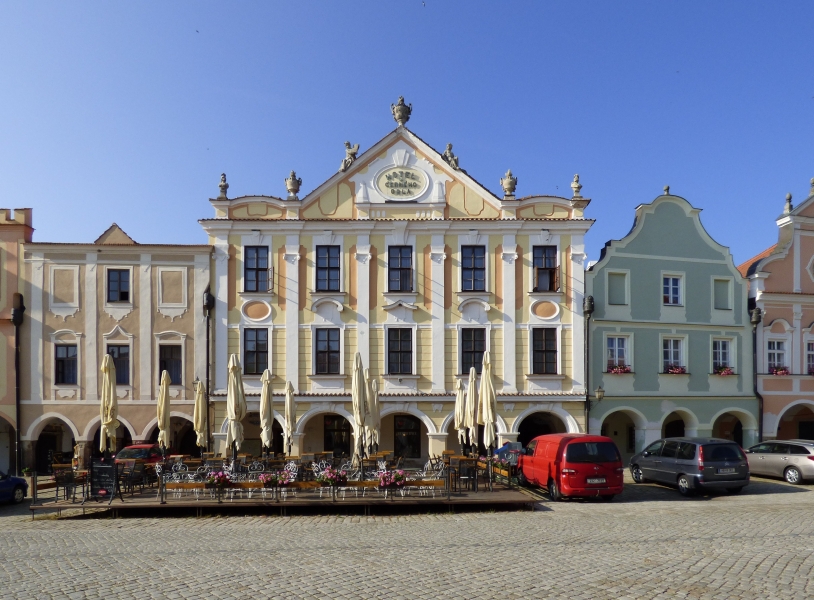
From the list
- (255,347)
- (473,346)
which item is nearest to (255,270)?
(255,347)

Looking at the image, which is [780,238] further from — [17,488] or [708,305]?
[17,488]

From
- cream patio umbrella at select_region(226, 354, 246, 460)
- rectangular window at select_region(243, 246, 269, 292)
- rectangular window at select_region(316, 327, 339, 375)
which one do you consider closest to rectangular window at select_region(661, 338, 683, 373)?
rectangular window at select_region(316, 327, 339, 375)

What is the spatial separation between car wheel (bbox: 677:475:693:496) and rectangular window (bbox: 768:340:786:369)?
1143 cm

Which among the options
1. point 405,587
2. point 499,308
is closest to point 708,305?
point 499,308

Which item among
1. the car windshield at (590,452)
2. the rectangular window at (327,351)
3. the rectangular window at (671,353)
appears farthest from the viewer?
the rectangular window at (671,353)

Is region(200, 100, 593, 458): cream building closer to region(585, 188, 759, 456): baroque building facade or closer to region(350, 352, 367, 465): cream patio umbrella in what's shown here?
region(585, 188, 759, 456): baroque building facade

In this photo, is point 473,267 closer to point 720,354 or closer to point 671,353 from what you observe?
point 671,353

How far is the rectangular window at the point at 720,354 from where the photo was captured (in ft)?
89.5

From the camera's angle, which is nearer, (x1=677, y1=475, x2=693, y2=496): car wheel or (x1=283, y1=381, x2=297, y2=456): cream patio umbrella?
(x1=677, y1=475, x2=693, y2=496): car wheel

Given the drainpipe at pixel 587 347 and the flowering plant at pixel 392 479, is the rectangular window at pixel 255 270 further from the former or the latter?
the drainpipe at pixel 587 347

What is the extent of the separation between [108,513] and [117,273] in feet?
39.1

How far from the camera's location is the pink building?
2748 cm

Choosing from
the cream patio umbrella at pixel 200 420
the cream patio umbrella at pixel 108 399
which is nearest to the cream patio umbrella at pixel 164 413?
the cream patio umbrella at pixel 200 420

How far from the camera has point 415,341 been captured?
25516 millimetres
